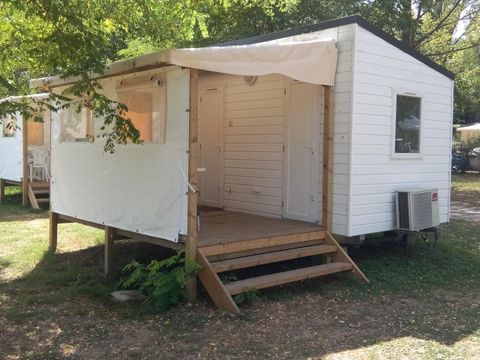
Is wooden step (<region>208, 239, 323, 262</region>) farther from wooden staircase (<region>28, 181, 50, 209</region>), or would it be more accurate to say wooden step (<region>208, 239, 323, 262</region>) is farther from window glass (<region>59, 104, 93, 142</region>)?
wooden staircase (<region>28, 181, 50, 209</region>)

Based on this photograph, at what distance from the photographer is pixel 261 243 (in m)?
5.99

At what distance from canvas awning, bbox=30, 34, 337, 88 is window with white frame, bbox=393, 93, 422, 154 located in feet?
3.98

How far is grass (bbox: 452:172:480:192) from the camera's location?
1802 cm

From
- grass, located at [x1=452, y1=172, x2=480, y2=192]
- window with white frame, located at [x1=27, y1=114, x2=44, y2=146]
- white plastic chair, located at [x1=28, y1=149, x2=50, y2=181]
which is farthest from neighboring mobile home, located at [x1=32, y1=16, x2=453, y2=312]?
grass, located at [x1=452, y1=172, x2=480, y2=192]

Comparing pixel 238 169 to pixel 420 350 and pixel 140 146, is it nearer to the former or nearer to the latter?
pixel 140 146

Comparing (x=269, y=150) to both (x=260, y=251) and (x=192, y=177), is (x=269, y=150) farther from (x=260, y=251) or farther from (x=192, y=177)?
(x=192, y=177)

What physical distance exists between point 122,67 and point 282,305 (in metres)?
3.10

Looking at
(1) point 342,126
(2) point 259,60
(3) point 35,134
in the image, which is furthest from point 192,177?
(3) point 35,134

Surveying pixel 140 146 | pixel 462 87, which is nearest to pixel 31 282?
pixel 140 146

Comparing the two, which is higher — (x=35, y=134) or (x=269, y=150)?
(x=35, y=134)

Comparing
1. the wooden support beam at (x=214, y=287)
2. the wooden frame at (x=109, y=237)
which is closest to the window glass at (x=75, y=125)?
the wooden frame at (x=109, y=237)

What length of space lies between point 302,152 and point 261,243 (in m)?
1.76

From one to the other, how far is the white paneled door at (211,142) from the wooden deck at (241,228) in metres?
0.91

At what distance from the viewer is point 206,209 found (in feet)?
28.0
